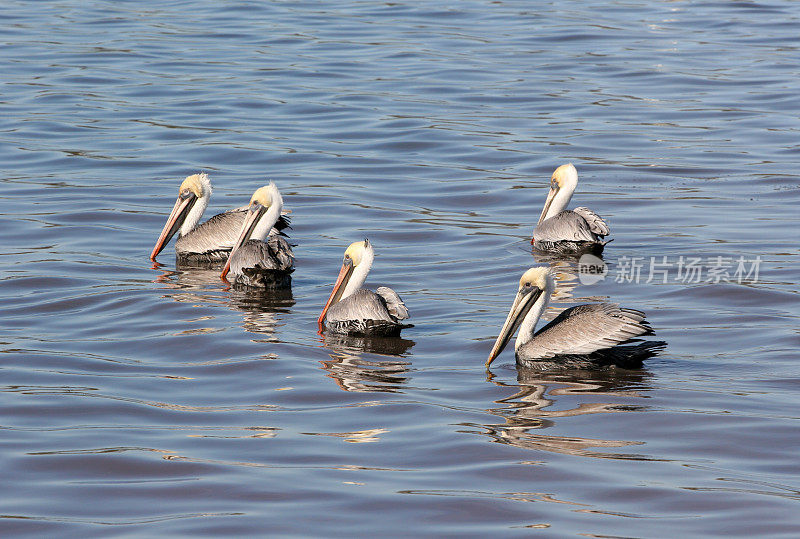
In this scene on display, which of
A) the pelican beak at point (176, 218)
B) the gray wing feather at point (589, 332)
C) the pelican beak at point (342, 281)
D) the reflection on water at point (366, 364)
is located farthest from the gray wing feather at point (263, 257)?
the gray wing feather at point (589, 332)

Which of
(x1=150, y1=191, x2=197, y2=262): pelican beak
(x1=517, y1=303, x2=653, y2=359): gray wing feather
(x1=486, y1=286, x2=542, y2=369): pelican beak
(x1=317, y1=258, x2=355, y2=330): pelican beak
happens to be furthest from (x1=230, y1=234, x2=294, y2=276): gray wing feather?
(x1=517, y1=303, x2=653, y2=359): gray wing feather

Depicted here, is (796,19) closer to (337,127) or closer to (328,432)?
(337,127)

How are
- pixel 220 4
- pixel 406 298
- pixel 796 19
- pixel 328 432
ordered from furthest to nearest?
pixel 220 4 < pixel 796 19 < pixel 406 298 < pixel 328 432

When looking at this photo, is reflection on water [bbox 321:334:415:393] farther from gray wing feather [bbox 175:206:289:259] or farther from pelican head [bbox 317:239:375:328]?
gray wing feather [bbox 175:206:289:259]

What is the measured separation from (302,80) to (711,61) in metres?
5.08

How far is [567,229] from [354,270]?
1874mm

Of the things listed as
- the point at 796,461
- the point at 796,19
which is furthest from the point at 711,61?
the point at 796,461

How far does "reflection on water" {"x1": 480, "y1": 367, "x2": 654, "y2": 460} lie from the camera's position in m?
5.21

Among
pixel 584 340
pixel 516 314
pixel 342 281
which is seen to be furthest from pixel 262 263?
pixel 584 340

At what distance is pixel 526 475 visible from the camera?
4891 millimetres

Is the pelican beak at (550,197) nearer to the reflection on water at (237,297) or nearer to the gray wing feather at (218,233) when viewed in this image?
the gray wing feather at (218,233)

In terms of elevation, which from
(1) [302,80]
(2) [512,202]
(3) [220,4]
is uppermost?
(3) [220,4]

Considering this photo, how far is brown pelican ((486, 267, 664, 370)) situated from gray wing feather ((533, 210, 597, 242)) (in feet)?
7.57
